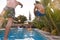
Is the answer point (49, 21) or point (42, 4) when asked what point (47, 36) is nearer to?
point (49, 21)

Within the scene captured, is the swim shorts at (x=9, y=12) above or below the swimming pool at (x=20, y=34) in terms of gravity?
above

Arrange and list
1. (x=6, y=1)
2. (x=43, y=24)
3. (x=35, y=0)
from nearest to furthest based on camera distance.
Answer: (x=6, y=1), (x=35, y=0), (x=43, y=24)

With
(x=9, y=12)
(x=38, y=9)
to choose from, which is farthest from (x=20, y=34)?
(x=38, y=9)

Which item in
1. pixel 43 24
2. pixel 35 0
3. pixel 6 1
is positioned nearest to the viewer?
pixel 6 1

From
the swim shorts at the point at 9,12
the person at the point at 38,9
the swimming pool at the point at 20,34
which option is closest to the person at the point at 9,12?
the swim shorts at the point at 9,12

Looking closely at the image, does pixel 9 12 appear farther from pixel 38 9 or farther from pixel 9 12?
pixel 38 9

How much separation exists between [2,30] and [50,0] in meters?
1.29

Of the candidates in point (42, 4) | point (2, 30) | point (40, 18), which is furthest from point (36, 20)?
point (2, 30)

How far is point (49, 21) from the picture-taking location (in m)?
3.82

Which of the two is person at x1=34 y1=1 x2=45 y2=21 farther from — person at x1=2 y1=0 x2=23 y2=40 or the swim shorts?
the swim shorts

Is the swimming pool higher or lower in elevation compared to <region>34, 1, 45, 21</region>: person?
lower

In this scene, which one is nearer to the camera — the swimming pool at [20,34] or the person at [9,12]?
the person at [9,12]

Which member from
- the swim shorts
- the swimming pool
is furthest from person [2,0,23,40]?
the swimming pool

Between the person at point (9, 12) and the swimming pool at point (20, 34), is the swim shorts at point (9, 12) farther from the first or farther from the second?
the swimming pool at point (20, 34)
